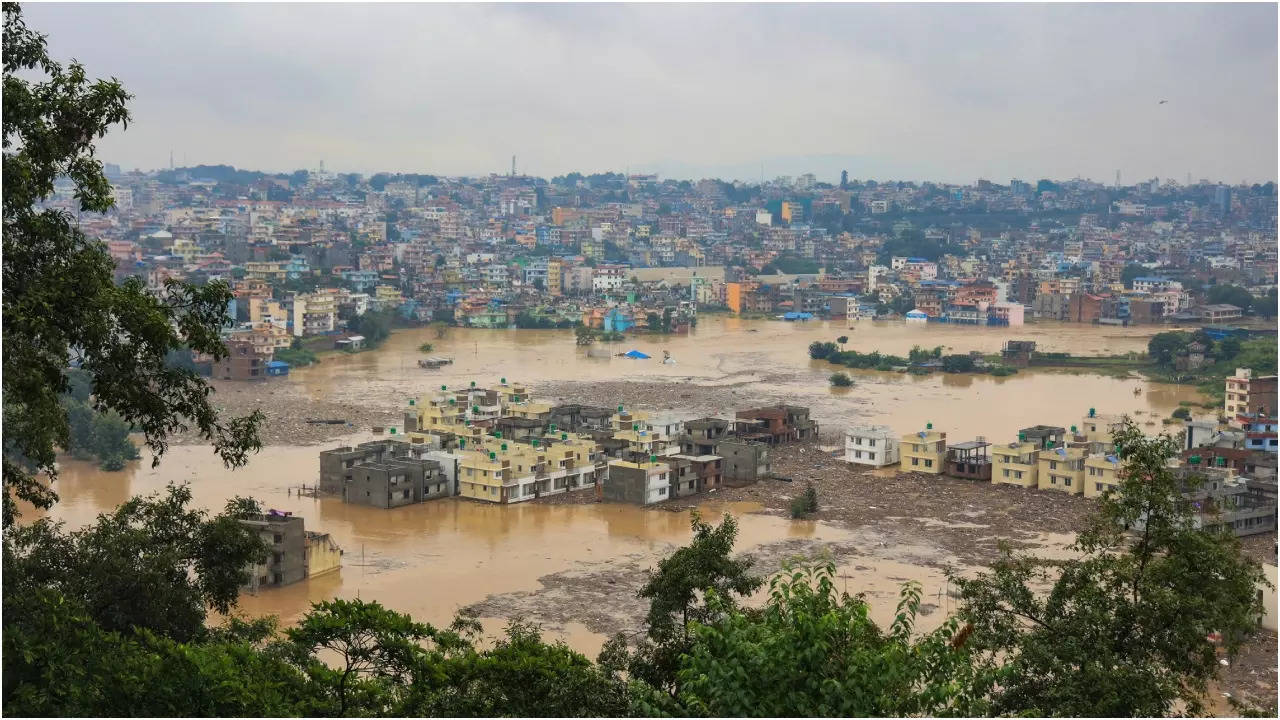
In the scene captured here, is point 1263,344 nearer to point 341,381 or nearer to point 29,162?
point 341,381

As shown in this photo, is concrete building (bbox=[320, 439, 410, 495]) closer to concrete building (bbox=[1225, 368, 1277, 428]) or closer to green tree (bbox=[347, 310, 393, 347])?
concrete building (bbox=[1225, 368, 1277, 428])

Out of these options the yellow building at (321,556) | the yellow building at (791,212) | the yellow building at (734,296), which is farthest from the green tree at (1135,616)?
the yellow building at (791,212)

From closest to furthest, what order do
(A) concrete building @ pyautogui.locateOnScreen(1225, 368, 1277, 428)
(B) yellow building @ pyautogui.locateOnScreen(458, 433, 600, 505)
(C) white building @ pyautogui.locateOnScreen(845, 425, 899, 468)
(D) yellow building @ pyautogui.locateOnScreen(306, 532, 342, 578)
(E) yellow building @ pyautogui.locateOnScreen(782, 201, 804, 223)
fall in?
(D) yellow building @ pyautogui.locateOnScreen(306, 532, 342, 578), (B) yellow building @ pyautogui.locateOnScreen(458, 433, 600, 505), (C) white building @ pyautogui.locateOnScreen(845, 425, 899, 468), (A) concrete building @ pyautogui.locateOnScreen(1225, 368, 1277, 428), (E) yellow building @ pyautogui.locateOnScreen(782, 201, 804, 223)

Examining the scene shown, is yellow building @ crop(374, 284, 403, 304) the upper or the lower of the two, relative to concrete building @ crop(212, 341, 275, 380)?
upper

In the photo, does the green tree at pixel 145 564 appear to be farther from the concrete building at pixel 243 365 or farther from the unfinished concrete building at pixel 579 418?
the concrete building at pixel 243 365

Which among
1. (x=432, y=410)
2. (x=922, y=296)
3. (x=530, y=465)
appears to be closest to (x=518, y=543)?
(x=530, y=465)

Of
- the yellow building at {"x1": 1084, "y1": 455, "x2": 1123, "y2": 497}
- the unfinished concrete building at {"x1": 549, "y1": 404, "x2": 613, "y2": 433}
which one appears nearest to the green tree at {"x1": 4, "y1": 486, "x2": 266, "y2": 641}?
the yellow building at {"x1": 1084, "y1": 455, "x2": 1123, "y2": 497}

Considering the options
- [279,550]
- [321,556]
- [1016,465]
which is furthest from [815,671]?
[1016,465]
